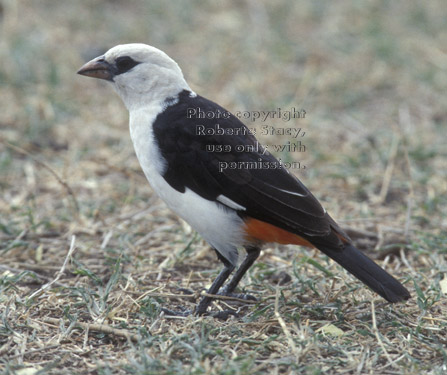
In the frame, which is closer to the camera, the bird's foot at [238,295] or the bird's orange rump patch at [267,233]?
the bird's orange rump patch at [267,233]

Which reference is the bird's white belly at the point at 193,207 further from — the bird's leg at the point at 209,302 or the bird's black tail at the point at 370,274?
the bird's black tail at the point at 370,274

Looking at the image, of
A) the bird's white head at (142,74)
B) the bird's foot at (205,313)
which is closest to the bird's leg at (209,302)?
the bird's foot at (205,313)

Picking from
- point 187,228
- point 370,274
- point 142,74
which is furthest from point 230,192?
point 187,228

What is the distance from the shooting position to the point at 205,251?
4.59m

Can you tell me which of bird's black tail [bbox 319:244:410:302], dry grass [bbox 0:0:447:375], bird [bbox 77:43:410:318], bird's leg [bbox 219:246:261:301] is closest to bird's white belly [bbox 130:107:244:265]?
bird [bbox 77:43:410:318]

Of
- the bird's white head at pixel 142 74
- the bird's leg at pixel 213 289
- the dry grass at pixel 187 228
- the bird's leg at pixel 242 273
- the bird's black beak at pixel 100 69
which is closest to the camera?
the dry grass at pixel 187 228

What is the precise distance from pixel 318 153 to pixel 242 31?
3.24 meters

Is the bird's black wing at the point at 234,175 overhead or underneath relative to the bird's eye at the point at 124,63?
underneath

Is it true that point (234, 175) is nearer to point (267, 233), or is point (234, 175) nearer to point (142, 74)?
point (267, 233)

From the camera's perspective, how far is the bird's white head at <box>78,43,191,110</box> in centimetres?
399

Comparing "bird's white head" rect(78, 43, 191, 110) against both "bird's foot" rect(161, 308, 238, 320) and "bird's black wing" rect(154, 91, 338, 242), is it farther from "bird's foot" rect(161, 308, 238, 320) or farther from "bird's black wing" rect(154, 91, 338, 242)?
"bird's foot" rect(161, 308, 238, 320)

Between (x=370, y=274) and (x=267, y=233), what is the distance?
57cm

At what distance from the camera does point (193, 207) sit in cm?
366

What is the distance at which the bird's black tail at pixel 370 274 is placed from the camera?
138 inches
